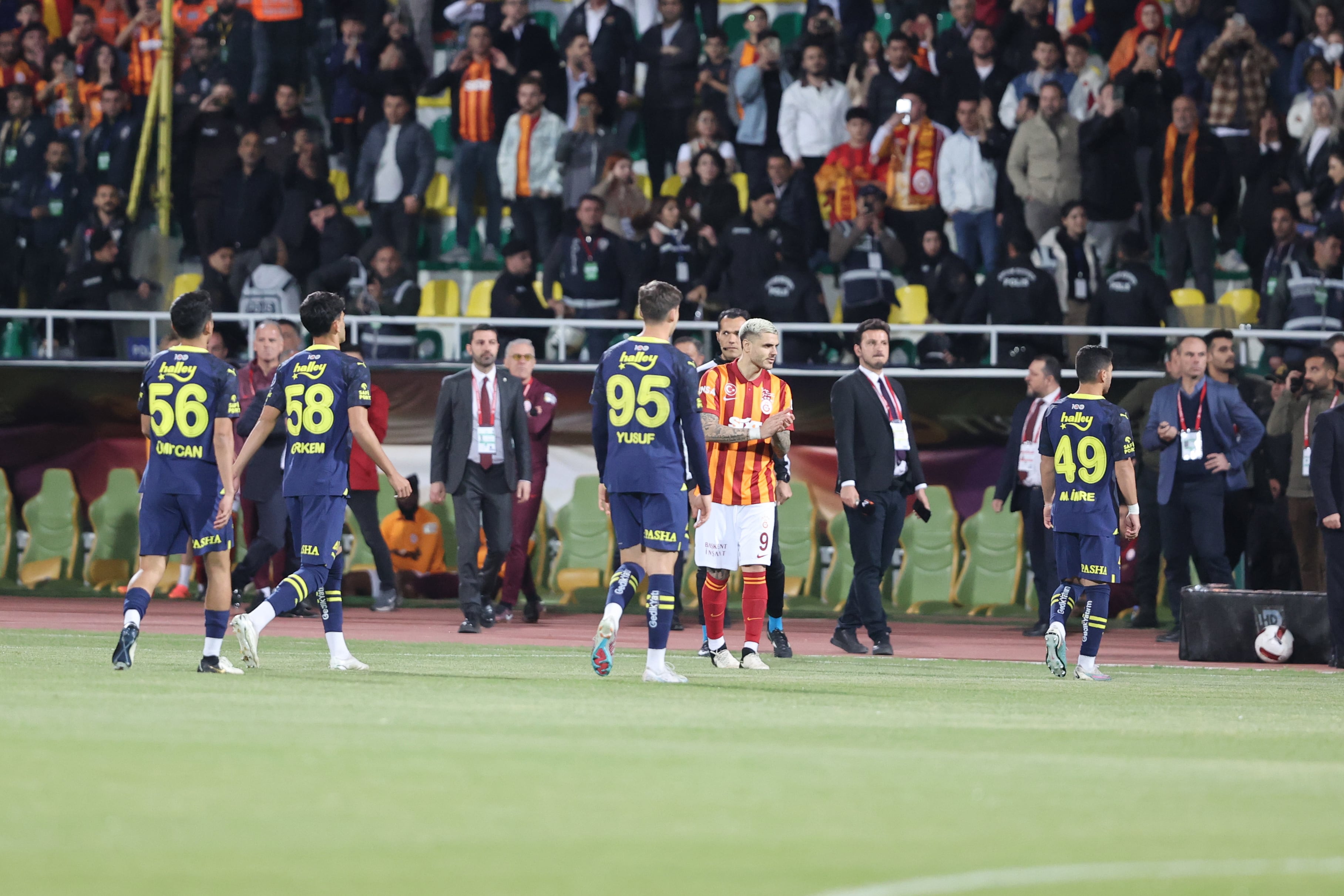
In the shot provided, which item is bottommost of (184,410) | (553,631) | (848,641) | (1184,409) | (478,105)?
(553,631)

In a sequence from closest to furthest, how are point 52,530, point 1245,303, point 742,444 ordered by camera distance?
point 742,444 < point 52,530 < point 1245,303

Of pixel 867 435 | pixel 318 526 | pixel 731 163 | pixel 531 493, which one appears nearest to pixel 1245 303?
pixel 731 163

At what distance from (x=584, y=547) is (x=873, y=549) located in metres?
5.48

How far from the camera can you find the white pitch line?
469 cm

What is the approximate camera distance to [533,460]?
16859 mm

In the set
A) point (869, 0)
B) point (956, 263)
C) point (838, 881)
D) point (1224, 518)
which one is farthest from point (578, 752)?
point (869, 0)

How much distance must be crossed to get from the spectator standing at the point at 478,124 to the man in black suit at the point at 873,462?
369 inches

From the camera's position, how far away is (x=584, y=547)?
60.9ft

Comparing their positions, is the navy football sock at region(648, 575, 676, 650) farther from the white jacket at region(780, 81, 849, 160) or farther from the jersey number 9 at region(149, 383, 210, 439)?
the white jacket at region(780, 81, 849, 160)

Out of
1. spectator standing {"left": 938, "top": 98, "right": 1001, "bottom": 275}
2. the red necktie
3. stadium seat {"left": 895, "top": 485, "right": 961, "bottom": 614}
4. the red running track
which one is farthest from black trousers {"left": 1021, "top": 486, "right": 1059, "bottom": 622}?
spectator standing {"left": 938, "top": 98, "right": 1001, "bottom": 275}

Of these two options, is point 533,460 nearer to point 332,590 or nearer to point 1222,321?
point 332,590

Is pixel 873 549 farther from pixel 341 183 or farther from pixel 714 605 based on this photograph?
pixel 341 183

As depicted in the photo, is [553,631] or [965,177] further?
[965,177]

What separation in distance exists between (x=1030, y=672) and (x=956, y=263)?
784 cm
